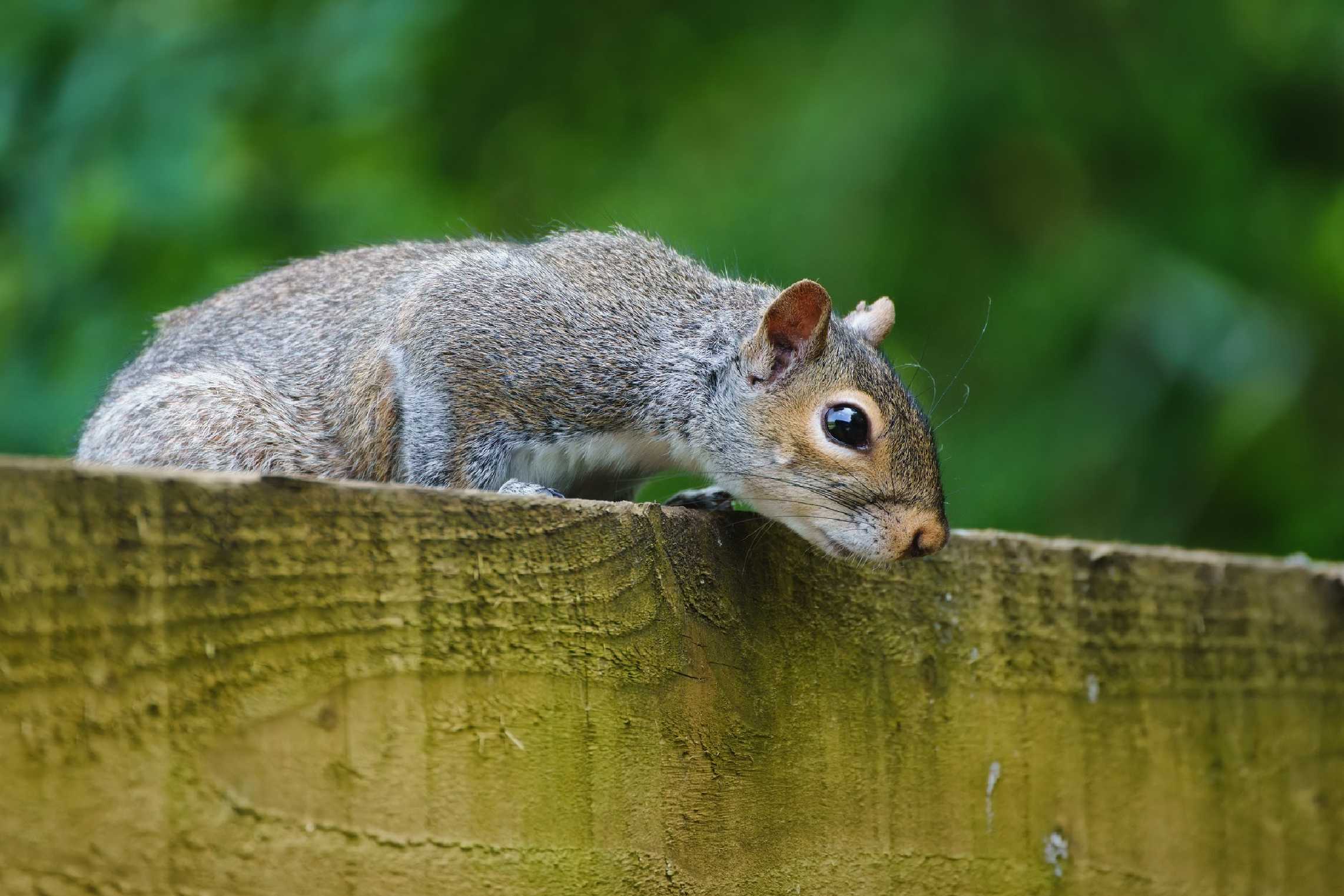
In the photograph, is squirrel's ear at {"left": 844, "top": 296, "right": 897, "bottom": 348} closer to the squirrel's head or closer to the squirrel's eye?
the squirrel's head

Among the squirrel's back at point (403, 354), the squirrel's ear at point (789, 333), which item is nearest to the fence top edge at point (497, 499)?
the squirrel's ear at point (789, 333)

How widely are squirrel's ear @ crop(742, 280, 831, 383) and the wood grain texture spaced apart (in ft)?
2.03

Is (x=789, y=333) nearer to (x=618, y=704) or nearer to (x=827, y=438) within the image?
(x=827, y=438)

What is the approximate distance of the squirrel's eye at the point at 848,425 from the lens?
9.20ft

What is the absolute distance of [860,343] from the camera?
309 centimetres

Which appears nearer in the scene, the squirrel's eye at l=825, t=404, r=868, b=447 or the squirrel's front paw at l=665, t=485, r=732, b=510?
the squirrel's front paw at l=665, t=485, r=732, b=510

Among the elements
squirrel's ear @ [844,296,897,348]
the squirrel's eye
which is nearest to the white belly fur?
the squirrel's eye

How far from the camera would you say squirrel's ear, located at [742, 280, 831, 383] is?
2777mm

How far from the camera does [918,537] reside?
2412 millimetres

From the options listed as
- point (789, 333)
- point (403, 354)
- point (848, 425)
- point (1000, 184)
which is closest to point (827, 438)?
point (848, 425)

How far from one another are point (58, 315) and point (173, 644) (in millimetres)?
2776

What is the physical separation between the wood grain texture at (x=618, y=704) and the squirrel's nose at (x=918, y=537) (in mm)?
37

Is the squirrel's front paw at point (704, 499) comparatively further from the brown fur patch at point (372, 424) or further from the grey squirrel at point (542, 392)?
the brown fur patch at point (372, 424)

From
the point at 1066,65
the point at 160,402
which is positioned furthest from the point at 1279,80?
the point at 160,402
